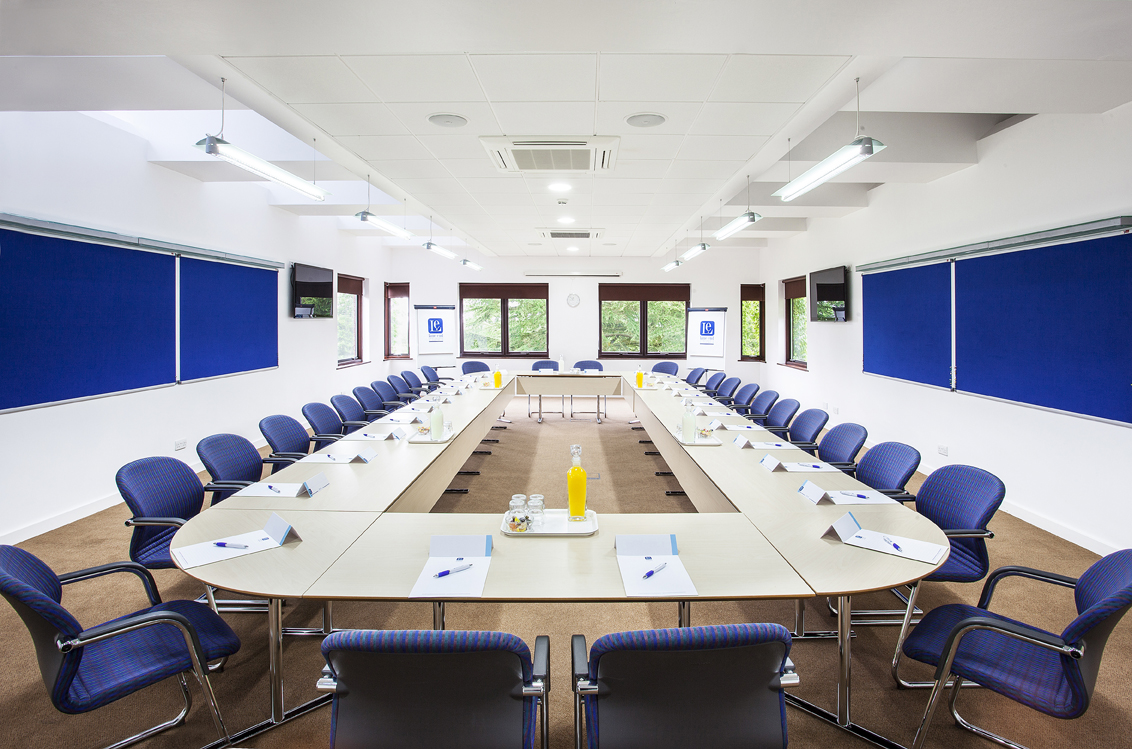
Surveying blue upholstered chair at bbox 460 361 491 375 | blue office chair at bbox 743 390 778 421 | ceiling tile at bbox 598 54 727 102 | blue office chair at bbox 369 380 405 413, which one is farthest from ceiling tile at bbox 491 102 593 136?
blue upholstered chair at bbox 460 361 491 375

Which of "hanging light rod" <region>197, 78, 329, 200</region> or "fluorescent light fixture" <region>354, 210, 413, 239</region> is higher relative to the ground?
"fluorescent light fixture" <region>354, 210, 413, 239</region>

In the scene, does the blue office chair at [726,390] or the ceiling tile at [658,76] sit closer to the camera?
the ceiling tile at [658,76]

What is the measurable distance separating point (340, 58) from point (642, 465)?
4.51 metres

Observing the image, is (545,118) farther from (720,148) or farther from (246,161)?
(246,161)

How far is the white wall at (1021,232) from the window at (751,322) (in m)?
3.88

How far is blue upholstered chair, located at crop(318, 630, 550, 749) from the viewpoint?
1.29m

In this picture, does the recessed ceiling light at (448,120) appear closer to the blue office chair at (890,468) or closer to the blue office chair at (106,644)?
the blue office chair at (106,644)

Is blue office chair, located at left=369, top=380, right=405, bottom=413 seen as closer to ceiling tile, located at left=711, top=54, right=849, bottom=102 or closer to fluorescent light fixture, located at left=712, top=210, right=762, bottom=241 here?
fluorescent light fixture, located at left=712, top=210, right=762, bottom=241

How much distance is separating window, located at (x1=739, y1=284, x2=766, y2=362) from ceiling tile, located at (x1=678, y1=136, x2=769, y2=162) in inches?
274

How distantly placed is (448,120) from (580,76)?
101 centimetres

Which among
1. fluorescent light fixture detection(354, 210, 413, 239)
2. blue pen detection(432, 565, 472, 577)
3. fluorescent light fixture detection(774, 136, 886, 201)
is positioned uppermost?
fluorescent light fixture detection(354, 210, 413, 239)

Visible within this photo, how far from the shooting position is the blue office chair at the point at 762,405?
213 inches

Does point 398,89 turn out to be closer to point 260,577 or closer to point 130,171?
point 260,577

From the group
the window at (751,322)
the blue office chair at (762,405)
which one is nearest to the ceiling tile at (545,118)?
the blue office chair at (762,405)
